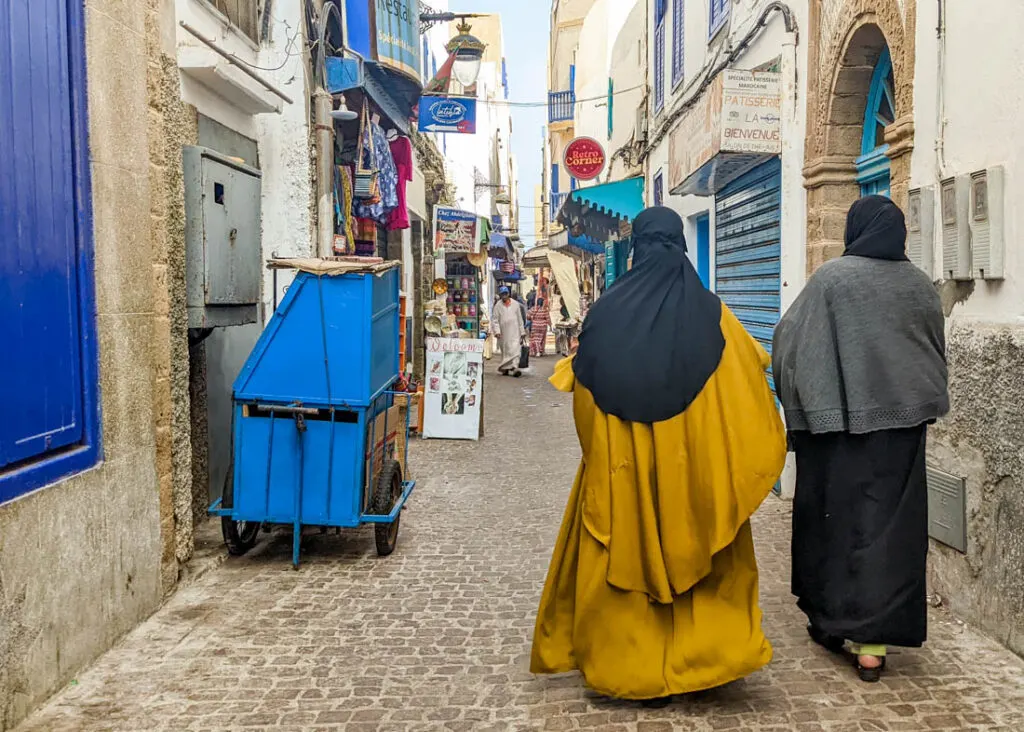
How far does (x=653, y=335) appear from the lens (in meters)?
3.27

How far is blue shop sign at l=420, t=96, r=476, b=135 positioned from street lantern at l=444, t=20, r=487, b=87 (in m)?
0.52

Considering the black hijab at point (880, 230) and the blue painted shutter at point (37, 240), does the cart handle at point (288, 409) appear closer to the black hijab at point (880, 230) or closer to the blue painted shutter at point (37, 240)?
the blue painted shutter at point (37, 240)

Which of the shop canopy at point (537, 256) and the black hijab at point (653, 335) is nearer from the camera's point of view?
the black hijab at point (653, 335)

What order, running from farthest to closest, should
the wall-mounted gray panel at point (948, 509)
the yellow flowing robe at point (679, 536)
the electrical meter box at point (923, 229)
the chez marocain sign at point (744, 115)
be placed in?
the chez marocain sign at point (744, 115), the electrical meter box at point (923, 229), the wall-mounted gray panel at point (948, 509), the yellow flowing robe at point (679, 536)

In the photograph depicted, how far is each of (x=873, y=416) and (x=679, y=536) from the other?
917 millimetres

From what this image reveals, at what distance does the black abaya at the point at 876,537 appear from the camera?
354 cm

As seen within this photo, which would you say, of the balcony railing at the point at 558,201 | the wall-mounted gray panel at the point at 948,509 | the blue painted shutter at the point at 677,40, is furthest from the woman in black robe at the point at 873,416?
the balcony railing at the point at 558,201

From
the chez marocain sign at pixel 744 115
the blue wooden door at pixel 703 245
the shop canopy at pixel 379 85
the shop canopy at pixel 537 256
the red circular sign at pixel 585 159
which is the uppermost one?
the red circular sign at pixel 585 159

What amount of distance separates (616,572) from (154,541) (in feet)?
8.05

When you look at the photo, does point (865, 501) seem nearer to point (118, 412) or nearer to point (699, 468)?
point (699, 468)

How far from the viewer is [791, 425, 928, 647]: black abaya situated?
3541 millimetres

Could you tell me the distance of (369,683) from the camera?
3711 mm

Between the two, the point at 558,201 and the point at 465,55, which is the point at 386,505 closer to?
the point at 465,55

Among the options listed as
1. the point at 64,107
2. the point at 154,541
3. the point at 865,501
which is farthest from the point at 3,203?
the point at 865,501
